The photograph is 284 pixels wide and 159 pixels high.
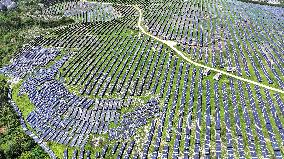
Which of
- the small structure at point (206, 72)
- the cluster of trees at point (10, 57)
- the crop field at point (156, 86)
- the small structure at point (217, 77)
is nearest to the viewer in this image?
the crop field at point (156, 86)

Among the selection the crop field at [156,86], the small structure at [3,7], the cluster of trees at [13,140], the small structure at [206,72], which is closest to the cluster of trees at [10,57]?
the cluster of trees at [13,140]

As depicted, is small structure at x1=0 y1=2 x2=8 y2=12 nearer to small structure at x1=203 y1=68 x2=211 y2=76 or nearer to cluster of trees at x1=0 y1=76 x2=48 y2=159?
cluster of trees at x1=0 y1=76 x2=48 y2=159

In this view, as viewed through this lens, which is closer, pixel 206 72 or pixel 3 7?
pixel 206 72

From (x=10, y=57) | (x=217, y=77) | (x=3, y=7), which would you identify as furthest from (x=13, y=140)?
(x=3, y=7)

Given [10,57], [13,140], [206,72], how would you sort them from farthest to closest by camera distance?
[10,57], [206,72], [13,140]

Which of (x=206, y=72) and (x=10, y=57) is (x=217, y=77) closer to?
(x=206, y=72)

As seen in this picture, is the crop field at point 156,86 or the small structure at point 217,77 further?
the small structure at point 217,77

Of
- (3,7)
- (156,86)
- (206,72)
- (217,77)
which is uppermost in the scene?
(217,77)

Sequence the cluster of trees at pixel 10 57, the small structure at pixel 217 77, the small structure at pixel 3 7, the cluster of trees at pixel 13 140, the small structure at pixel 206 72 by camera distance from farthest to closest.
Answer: the small structure at pixel 3 7 → the small structure at pixel 206 72 → the small structure at pixel 217 77 → the cluster of trees at pixel 10 57 → the cluster of trees at pixel 13 140

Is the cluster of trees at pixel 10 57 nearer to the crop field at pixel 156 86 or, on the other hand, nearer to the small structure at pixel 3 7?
the crop field at pixel 156 86
